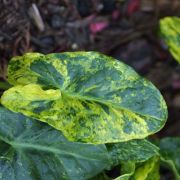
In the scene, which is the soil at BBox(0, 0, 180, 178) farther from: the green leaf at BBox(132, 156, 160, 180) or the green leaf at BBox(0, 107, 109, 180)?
the green leaf at BBox(132, 156, 160, 180)

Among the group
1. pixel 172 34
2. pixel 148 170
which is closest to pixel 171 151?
pixel 148 170

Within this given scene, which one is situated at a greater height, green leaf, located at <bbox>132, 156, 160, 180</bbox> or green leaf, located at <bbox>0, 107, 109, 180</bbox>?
green leaf, located at <bbox>0, 107, 109, 180</bbox>

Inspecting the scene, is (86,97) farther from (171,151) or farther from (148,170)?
(171,151)

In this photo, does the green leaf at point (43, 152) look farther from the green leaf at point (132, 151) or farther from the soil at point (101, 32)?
the soil at point (101, 32)

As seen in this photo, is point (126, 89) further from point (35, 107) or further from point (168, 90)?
point (168, 90)

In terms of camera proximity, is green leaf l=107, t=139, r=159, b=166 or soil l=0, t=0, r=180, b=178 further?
soil l=0, t=0, r=180, b=178

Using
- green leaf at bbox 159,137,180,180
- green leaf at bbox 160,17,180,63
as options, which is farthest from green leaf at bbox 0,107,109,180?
green leaf at bbox 160,17,180,63

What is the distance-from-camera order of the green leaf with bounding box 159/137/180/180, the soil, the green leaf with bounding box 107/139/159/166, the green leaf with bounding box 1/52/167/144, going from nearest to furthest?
the green leaf with bounding box 1/52/167/144 → the green leaf with bounding box 107/139/159/166 → the green leaf with bounding box 159/137/180/180 → the soil
